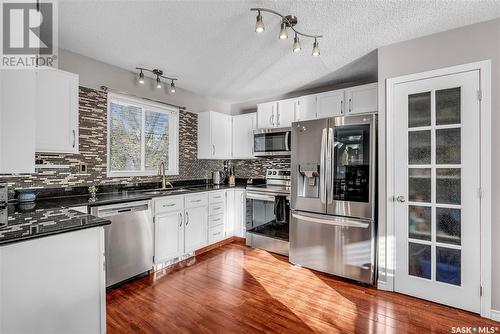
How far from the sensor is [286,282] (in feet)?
8.77

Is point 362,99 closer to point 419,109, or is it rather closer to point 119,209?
point 419,109

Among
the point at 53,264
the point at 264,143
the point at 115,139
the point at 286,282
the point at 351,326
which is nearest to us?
the point at 53,264

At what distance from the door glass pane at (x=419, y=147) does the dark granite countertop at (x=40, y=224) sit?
2.70m

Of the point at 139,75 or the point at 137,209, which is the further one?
the point at 139,75

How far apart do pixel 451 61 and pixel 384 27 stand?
2.26 ft

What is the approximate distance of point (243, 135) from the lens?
440cm

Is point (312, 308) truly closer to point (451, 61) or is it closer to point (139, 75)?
point (451, 61)

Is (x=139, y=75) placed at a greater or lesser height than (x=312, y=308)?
greater

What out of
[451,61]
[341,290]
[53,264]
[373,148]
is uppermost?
[451,61]

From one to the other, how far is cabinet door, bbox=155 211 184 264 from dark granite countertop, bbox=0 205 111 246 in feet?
4.05

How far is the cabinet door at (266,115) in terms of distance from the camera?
3.94 meters

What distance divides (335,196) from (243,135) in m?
2.16

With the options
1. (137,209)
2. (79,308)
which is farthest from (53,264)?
(137,209)

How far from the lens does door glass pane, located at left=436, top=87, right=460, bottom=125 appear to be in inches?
86.1
